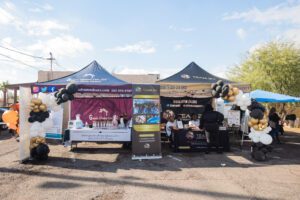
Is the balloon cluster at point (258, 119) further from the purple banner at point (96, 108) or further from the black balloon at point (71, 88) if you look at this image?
the purple banner at point (96, 108)

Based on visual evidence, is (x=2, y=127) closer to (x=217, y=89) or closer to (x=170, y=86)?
(x=170, y=86)

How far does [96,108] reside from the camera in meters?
13.4

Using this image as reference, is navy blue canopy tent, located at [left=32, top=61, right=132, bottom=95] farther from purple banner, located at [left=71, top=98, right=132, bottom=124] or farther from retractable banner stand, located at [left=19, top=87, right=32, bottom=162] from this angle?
purple banner, located at [left=71, top=98, right=132, bottom=124]

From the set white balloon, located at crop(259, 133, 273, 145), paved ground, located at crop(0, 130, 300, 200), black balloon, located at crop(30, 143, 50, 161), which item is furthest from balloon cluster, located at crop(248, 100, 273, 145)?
black balloon, located at crop(30, 143, 50, 161)

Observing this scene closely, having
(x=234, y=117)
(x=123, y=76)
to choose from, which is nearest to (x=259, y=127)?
(x=234, y=117)

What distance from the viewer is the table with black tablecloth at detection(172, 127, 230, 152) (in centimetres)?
1038

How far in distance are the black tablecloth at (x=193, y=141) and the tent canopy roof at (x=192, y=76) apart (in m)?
2.27

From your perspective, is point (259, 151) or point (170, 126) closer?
point (259, 151)

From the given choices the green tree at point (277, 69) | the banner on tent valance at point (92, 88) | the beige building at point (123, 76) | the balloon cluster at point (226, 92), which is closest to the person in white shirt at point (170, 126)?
the banner on tent valance at point (92, 88)

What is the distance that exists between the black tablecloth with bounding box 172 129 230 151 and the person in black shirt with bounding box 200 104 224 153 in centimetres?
19

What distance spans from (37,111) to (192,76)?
6.41 meters

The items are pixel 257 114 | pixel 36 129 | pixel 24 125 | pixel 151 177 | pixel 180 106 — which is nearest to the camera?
pixel 151 177

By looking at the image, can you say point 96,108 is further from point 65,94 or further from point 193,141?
point 193,141

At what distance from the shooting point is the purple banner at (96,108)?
13.4m
